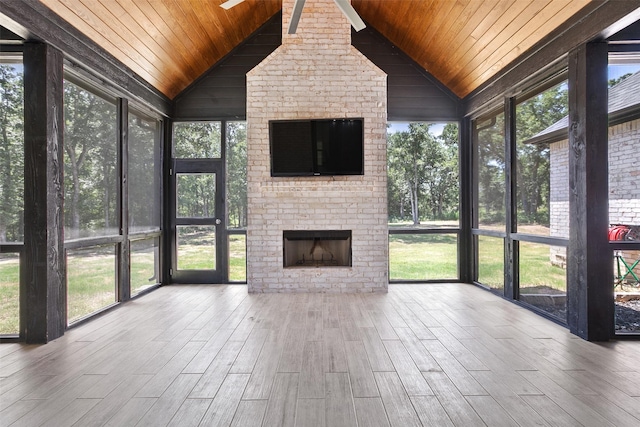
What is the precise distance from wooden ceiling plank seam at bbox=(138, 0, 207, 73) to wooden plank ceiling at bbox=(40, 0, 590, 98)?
0.05 ft

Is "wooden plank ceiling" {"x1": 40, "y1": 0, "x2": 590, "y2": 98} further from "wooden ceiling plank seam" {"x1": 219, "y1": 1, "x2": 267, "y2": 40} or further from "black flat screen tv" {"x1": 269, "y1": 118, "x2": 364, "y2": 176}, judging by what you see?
"black flat screen tv" {"x1": 269, "y1": 118, "x2": 364, "y2": 176}

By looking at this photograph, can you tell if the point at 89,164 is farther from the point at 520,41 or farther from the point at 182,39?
the point at 520,41

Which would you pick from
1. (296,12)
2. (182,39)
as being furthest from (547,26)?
(182,39)

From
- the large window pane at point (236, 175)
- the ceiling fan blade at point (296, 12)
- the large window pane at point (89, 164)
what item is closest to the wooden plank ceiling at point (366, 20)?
the large window pane at point (89, 164)

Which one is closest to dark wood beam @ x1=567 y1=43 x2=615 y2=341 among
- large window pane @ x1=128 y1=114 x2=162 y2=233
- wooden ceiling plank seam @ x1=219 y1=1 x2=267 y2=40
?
wooden ceiling plank seam @ x1=219 y1=1 x2=267 y2=40

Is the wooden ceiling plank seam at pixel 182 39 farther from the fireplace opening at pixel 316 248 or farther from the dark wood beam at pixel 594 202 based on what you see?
the dark wood beam at pixel 594 202

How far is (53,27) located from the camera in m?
3.28

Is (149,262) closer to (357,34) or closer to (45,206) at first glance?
(45,206)

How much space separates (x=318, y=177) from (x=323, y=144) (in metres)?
0.49

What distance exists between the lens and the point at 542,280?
4.14 metres

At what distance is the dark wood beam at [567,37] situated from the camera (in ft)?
9.40

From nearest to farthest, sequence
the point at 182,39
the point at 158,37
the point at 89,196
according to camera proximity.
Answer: the point at 89,196 < the point at 158,37 < the point at 182,39

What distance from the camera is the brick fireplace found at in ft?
17.3

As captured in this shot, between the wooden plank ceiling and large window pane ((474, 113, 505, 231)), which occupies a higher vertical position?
the wooden plank ceiling
